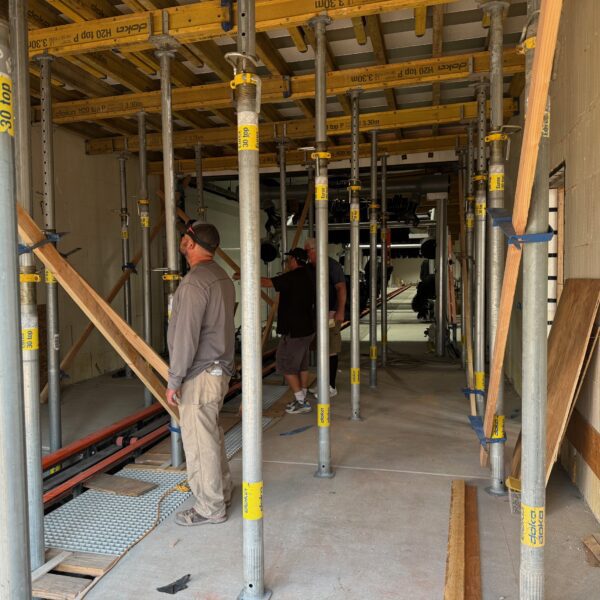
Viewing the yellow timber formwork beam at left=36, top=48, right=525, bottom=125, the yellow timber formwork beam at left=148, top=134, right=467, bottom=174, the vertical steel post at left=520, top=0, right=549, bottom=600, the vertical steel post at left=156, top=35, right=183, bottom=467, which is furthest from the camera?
the yellow timber formwork beam at left=148, top=134, right=467, bottom=174

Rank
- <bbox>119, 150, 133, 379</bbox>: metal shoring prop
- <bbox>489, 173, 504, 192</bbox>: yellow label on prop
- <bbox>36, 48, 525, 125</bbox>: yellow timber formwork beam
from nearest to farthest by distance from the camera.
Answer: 1. <bbox>489, 173, 504, 192</bbox>: yellow label on prop
2. <bbox>36, 48, 525, 125</bbox>: yellow timber formwork beam
3. <bbox>119, 150, 133, 379</bbox>: metal shoring prop

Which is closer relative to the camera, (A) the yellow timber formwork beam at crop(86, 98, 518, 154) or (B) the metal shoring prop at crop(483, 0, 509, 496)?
(B) the metal shoring prop at crop(483, 0, 509, 496)

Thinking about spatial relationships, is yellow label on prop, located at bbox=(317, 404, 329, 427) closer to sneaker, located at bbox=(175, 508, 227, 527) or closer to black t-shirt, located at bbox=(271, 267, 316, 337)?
sneaker, located at bbox=(175, 508, 227, 527)

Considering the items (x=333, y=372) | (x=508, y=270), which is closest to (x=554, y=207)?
(x=333, y=372)

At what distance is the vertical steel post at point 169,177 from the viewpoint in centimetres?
371

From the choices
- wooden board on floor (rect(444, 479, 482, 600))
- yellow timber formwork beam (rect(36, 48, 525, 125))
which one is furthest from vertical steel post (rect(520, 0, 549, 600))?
yellow timber formwork beam (rect(36, 48, 525, 125))

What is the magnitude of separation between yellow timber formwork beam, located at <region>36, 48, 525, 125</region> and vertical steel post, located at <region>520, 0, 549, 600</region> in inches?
113

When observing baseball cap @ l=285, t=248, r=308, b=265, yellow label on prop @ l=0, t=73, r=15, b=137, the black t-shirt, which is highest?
yellow label on prop @ l=0, t=73, r=15, b=137

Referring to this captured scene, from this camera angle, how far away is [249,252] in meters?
2.11

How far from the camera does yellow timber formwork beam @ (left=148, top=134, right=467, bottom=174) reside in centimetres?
721

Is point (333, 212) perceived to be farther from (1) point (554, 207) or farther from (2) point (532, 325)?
(2) point (532, 325)

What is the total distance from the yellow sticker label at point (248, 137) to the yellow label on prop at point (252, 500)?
1.37 m

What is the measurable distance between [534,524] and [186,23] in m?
3.61

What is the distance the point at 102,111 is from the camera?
220 inches
